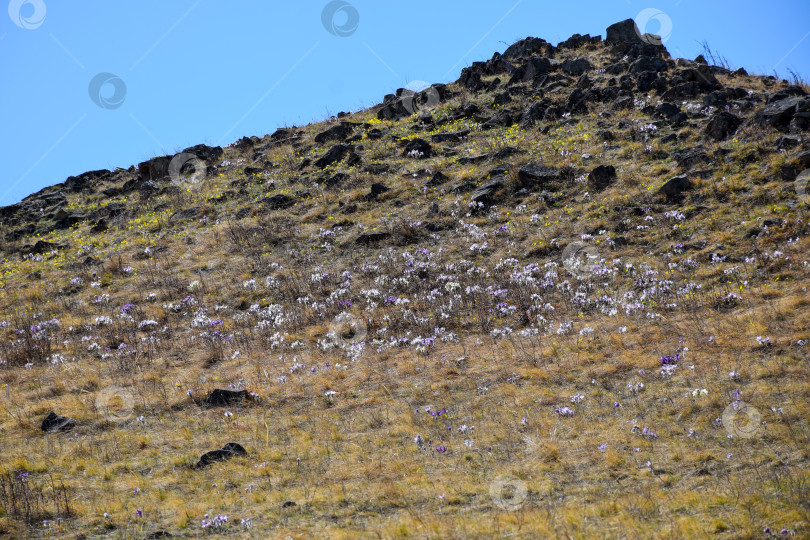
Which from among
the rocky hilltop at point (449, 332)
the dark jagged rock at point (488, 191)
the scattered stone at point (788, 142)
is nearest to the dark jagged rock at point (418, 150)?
the rocky hilltop at point (449, 332)

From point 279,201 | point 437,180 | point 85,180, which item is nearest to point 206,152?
point 85,180

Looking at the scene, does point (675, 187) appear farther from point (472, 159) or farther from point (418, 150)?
point (418, 150)

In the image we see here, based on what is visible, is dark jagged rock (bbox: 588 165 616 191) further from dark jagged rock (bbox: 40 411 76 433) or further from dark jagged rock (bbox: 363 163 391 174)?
dark jagged rock (bbox: 40 411 76 433)

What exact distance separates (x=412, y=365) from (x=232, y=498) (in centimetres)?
504

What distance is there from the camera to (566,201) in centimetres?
1988

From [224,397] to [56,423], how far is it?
2.85 m

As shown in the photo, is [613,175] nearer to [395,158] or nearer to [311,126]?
[395,158]

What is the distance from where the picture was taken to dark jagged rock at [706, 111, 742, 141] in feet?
66.4

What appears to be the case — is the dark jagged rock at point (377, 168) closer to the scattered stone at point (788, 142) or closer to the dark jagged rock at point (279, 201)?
the dark jagged rock at point (279, 201)

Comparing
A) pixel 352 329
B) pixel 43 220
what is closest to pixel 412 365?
pixel 352 329


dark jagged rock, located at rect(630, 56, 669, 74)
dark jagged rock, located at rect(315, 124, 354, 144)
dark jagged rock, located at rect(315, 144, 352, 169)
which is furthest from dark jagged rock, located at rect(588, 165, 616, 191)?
dark jagged rock, located at rect(315, 124, 354, 144)

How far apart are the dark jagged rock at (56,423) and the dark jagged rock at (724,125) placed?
20684mm

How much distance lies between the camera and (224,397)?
11070 millimetres

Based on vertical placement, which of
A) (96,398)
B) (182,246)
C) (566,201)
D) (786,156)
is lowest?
(96,398)
